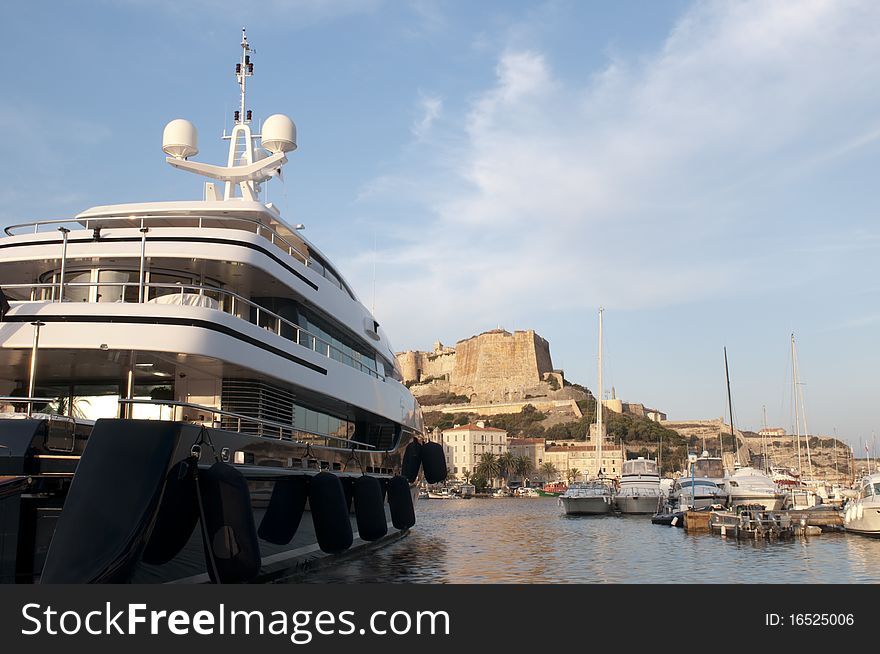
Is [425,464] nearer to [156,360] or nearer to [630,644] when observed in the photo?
[156,360]

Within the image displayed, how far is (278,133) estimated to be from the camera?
59.9ft

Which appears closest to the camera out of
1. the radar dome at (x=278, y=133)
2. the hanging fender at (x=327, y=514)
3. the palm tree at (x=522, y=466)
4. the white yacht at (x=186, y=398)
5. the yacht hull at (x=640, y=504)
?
the white yacht at (x=186, y=398)

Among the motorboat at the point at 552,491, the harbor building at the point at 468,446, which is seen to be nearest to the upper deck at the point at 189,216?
the motorboat at the point at 552,491

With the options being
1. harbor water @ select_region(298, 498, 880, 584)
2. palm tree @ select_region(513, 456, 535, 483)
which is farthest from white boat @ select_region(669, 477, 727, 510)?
palm tree @ select_region(513, 456, 535, 483)

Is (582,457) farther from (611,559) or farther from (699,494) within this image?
(611,559)

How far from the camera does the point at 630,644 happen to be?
7254 millimetres

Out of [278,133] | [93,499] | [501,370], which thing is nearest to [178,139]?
[278,133]

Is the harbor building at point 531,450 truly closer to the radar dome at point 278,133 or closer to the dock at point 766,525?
the dock at point 766,525

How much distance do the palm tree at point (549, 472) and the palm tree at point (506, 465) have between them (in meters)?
7.85

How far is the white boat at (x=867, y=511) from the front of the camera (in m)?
25.3

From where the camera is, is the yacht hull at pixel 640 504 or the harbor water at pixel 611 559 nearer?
the harbor water at pixel 611 559

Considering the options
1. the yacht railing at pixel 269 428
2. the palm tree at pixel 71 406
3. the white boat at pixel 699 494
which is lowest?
the white boat at pixel 699 494

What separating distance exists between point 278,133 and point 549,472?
344 ft

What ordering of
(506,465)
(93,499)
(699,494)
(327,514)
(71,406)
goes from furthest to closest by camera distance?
(506,465)
(699,494)
(327,514)
(71,406)
(93,499)
